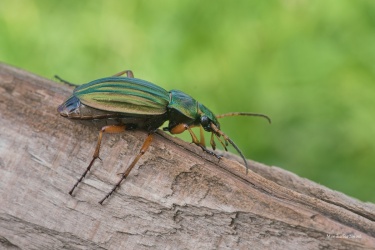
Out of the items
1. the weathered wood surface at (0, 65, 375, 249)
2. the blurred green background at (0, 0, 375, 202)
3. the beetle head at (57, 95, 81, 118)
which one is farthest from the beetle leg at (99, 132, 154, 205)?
the blurred green background at (0, 0, 375, 202)

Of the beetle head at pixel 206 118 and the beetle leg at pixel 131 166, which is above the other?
the beetle head at pixel 206 118

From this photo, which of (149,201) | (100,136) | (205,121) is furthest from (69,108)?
(205,121)

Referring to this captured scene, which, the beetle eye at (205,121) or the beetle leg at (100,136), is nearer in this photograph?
the beetle leg at (100,136)

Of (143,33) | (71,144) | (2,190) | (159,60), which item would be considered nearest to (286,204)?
(71,144)

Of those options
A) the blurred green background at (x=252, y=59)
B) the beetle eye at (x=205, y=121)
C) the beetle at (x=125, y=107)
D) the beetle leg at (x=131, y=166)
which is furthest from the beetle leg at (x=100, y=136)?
the blurred green background at (x=252, y=59)

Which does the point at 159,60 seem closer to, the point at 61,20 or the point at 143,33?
the point at 143,33

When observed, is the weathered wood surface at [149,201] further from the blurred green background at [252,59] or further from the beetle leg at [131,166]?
the blurred green background at [252,59]
